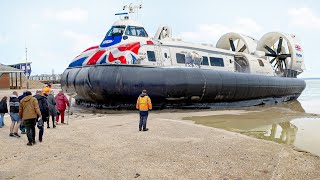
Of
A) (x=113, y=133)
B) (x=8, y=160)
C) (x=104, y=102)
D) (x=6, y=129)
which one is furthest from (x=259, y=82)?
(x=8, y=160)

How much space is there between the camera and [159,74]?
356 inches

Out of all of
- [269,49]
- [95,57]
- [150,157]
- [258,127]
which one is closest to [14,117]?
[150,157]

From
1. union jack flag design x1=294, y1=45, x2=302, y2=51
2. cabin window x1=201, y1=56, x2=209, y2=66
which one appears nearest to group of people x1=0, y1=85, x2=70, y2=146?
cabin window x1=201, y1=56, x2=209, y2=66

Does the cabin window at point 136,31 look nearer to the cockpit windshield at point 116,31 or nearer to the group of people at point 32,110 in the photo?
the cockpit windshield at point 116,31

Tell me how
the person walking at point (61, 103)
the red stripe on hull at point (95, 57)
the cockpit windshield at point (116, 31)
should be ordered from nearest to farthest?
1. the person walking at point (61, 103)
2. the red stripe on hull at point (95, 57)
3. the cockpit windshield at point (116, 31)

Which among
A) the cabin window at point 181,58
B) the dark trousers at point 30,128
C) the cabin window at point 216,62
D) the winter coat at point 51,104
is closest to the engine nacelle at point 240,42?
the cabin window at point 216,62

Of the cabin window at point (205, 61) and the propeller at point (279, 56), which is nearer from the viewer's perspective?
the cabin window at point (205, 61)

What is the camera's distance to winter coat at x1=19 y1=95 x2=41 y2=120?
4684 millimetres

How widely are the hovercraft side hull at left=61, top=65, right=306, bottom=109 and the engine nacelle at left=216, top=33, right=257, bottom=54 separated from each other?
554cm

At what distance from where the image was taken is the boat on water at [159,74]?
8.91 m

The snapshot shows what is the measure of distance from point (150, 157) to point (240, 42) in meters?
14.9

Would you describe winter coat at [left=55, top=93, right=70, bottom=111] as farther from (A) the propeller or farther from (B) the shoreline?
(A) the propeller

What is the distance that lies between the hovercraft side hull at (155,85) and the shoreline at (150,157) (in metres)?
3.19

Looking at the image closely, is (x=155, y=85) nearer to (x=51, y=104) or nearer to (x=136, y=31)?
(x=136, y=31)
